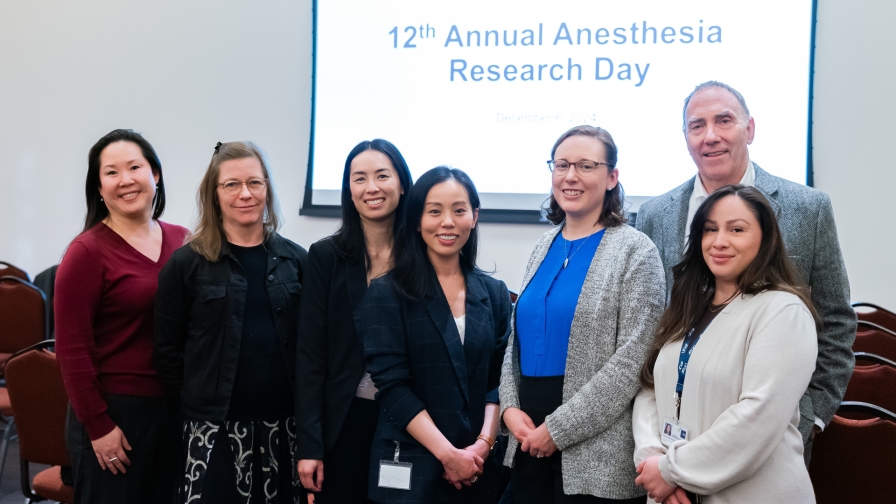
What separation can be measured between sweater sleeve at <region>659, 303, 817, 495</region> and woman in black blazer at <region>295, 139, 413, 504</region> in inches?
36.9

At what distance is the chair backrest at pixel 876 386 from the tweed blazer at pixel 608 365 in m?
1.21

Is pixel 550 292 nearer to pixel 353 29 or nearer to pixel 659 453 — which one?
pixel 659 453

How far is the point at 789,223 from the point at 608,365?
27.0 inches

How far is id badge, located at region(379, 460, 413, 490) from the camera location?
1.85 meters

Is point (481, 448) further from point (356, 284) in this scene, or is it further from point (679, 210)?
point (679, 210)

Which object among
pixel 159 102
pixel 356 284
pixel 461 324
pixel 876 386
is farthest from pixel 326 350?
pixel 159 102

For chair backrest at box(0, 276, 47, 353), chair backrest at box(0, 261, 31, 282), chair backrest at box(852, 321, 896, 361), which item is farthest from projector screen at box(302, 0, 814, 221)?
chair backrest at box(0, 261, 31, 282)

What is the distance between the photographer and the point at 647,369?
1.75m

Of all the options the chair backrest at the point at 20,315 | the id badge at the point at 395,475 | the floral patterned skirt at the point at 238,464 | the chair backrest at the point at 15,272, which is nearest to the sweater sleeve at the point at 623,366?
the id badge at the point at 395,475

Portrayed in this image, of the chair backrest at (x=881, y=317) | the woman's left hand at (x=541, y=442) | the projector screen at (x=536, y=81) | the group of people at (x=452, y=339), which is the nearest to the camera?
the group of people at (x=452, y=339)

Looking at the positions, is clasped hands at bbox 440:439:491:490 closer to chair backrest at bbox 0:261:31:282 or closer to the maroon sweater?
the maroon sweater

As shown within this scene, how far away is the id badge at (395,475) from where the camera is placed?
6.06ft

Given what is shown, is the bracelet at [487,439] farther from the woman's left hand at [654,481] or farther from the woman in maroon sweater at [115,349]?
the woman in maroon sweater at [115,349]

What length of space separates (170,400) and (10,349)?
230cm
